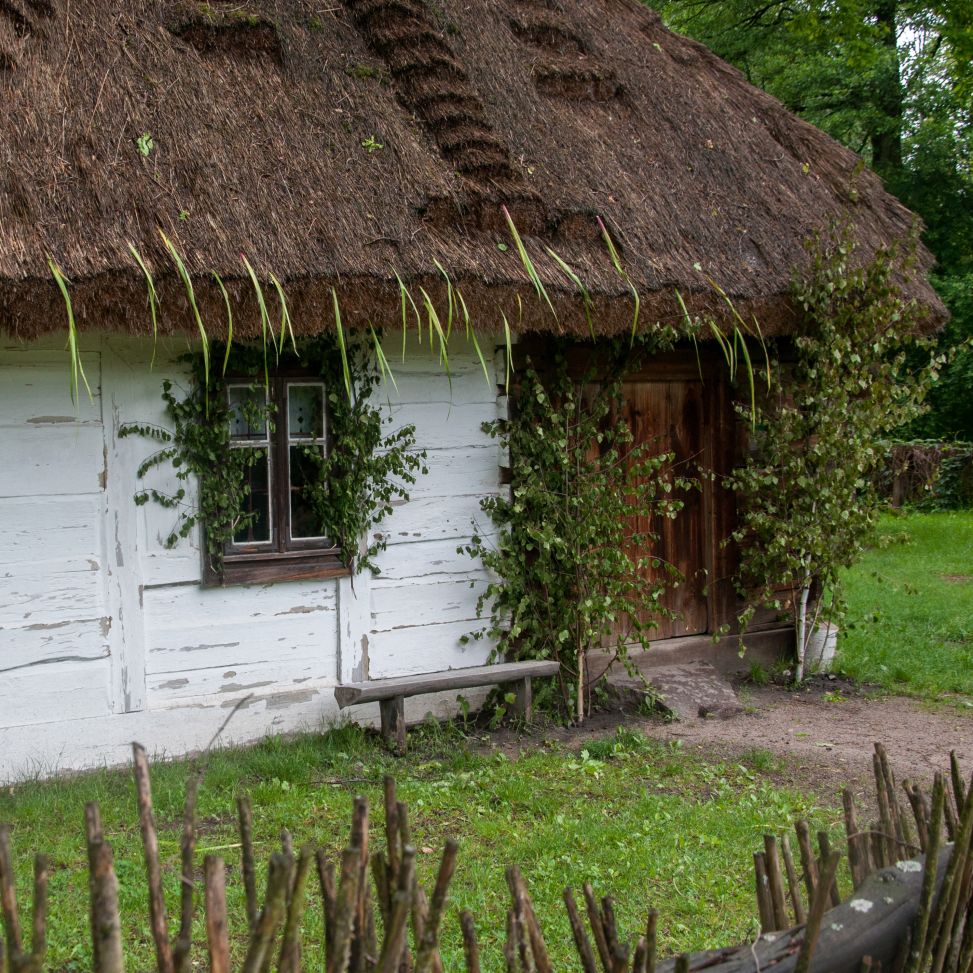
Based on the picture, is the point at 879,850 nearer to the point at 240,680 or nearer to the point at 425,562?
the point at 240,680

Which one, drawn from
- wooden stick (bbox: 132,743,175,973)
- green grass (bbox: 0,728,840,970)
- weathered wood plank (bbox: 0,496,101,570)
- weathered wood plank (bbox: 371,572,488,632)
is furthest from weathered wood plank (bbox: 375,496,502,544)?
wooden stick (bbox: 132,743,175,973)

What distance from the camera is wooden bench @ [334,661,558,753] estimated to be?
5.90m

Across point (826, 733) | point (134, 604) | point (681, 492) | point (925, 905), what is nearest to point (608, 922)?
point (925, 905)

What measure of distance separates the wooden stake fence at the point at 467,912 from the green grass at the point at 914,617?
5.16 meters

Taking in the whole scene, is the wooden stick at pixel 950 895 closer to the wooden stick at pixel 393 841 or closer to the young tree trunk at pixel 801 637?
the wooden stick at pixel 393 841

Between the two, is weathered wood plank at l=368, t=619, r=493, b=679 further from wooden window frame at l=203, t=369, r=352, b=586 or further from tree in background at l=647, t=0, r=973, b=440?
tree in background at l=647, t=0, r=973, b=440

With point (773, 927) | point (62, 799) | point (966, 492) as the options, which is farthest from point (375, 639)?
point (966, 492)

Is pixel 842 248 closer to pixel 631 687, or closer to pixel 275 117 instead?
pixel 631 687

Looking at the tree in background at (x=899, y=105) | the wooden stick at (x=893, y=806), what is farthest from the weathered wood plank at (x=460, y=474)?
the tree in background at (x=899, y=105)

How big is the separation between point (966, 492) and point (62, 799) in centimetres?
1660

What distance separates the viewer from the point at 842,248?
22.9ft

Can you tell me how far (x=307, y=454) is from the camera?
19.9 ft

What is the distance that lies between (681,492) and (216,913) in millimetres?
6282

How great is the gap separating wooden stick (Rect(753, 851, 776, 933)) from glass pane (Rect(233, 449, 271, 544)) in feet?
13.5
